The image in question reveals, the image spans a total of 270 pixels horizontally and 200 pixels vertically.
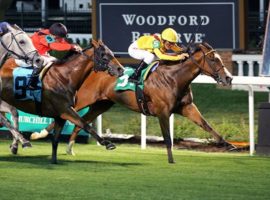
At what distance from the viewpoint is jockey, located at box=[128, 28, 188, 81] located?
18672 millimetres

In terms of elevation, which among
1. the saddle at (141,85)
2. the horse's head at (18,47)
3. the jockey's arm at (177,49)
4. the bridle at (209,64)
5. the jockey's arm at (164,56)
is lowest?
the saddle at (141,85)

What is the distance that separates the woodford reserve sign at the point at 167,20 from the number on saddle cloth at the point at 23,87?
5.03 meters

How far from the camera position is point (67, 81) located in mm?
17969

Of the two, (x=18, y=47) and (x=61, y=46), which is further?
(x=61, y=46)

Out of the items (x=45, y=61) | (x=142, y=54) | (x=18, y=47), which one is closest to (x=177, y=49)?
(x=142, y=54)

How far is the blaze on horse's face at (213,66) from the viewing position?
18.6m

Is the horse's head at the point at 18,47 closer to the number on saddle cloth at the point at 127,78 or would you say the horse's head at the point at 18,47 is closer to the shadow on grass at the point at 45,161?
the shadow on grass at the point at 45,161

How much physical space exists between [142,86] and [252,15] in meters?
9.38

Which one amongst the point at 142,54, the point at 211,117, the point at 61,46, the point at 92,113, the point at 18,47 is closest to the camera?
the point at 18,47

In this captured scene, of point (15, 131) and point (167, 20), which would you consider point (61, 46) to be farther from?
point (167, 20)

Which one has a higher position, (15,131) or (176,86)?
(176,86)

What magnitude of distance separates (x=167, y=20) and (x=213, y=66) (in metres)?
5.04

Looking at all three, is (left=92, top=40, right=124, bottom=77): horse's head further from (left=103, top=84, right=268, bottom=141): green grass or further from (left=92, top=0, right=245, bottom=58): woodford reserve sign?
(left=92, top=0, right=245, bottom=58): woodford reserve sign

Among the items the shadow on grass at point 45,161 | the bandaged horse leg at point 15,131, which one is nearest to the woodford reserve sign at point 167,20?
the shadow on grass at point 45,161
